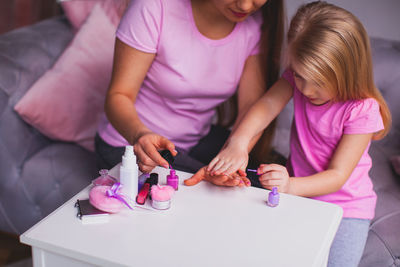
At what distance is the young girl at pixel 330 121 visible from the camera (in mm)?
978

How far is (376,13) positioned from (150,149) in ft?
2.49

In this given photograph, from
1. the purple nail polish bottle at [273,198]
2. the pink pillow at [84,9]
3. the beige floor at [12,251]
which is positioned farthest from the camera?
the pink pillow at [84,9]

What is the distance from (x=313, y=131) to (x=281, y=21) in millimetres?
294

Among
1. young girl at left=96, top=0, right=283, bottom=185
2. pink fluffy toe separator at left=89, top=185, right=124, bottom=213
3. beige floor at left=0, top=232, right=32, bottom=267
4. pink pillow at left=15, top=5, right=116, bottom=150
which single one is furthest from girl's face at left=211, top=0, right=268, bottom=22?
beige floor at left=0, top=232, right=32, bottom=267

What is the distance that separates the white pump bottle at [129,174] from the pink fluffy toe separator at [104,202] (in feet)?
0.09

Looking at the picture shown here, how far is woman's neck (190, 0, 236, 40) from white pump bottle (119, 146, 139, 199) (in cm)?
48

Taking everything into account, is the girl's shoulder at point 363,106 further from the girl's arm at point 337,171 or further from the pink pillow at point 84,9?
the pink pillow at point 84,9

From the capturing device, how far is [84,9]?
64.6 inches

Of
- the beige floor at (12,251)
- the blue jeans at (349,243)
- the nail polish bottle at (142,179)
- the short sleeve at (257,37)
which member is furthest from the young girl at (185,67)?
the beige floor at (12,251)

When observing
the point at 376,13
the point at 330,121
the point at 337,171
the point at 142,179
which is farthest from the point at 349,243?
the point at 376,13

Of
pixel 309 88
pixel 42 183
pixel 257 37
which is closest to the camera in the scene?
pixel 309 88

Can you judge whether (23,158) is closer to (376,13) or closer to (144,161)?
(144,161)

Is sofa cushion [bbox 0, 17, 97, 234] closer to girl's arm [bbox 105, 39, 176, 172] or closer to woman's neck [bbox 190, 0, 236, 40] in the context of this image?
girl's arm [bbox 105, 39, 176, 172]

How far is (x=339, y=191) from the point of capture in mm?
1109
